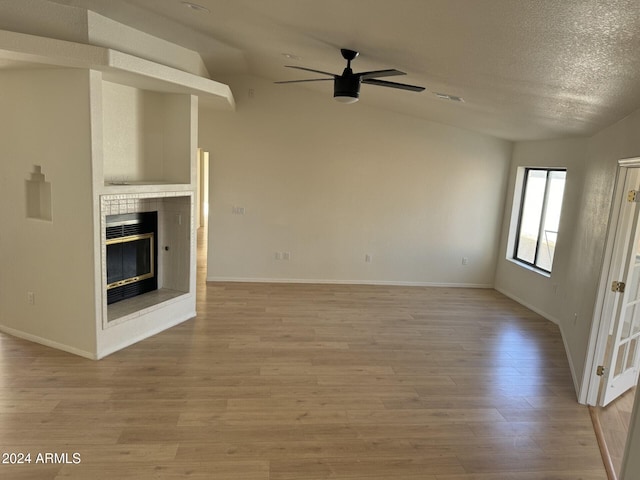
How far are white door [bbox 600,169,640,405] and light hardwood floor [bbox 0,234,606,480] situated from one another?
420 mm

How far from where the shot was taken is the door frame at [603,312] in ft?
11.6

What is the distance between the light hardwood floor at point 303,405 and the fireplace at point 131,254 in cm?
75

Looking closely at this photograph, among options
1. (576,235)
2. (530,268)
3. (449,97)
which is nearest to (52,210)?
(449,97)

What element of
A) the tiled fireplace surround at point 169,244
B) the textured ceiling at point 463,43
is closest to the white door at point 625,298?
the textured ceiling at point 463,43

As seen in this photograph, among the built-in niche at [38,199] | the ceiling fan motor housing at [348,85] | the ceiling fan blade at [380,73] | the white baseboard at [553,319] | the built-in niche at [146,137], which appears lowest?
the white baseboard at [553,319]

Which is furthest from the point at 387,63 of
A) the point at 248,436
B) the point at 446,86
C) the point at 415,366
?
the point at 248,436

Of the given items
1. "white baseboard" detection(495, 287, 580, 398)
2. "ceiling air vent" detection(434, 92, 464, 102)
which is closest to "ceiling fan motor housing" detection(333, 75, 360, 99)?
"ceiling air vent" detection(434, 92, 464, 102)

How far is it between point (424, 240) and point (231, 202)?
3.29m

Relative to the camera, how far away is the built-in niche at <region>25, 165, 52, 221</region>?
Result: 13.6 ft

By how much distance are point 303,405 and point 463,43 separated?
2.89 metres

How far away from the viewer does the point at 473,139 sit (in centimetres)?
703

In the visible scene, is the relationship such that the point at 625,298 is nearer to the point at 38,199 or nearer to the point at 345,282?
the point at 345,282

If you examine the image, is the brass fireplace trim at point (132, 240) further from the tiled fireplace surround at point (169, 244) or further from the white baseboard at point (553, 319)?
the white baseboard at point (553, 319)

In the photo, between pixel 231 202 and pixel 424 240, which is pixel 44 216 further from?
pixel 424 240
